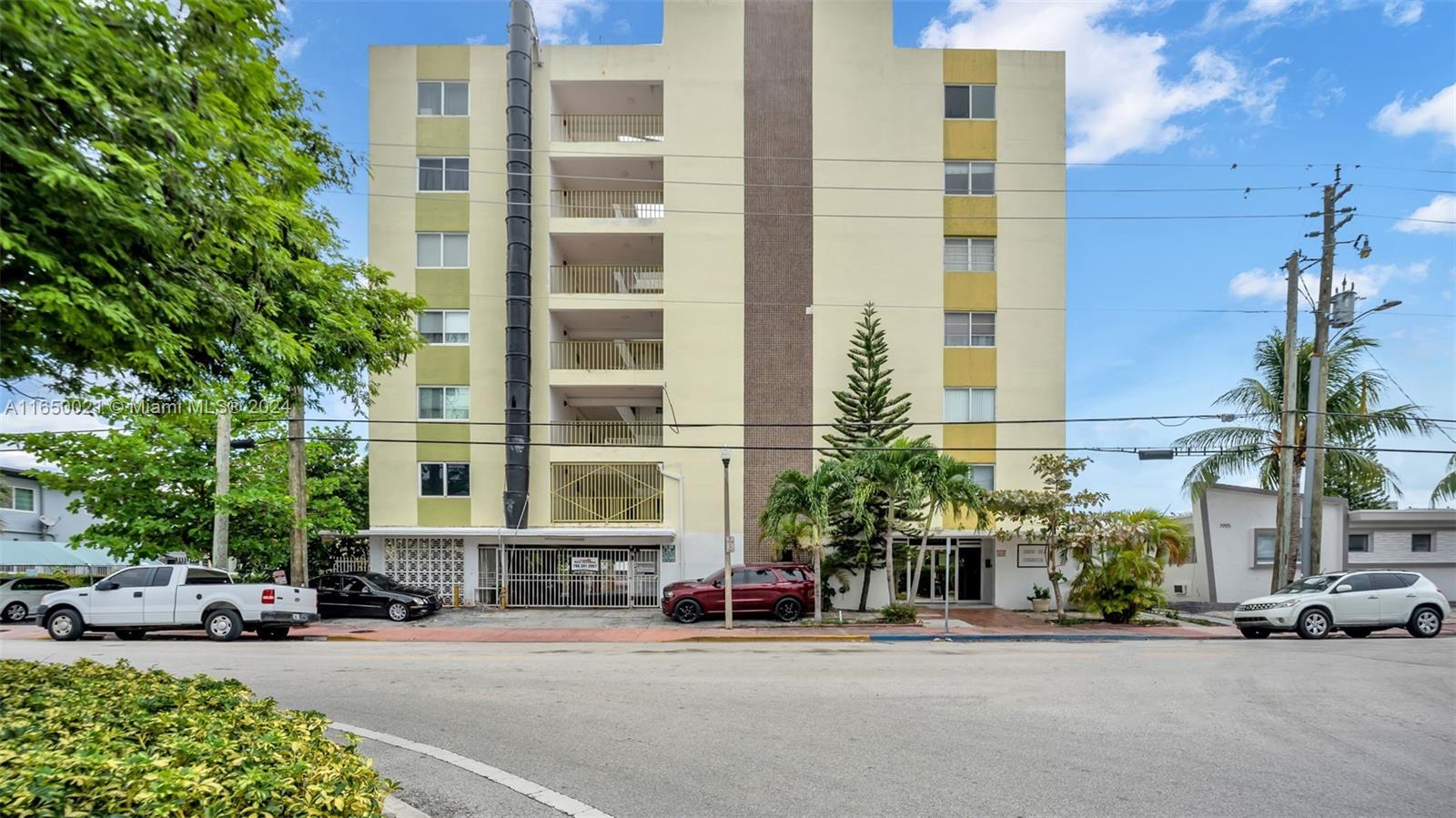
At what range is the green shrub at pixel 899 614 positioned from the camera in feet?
66.2

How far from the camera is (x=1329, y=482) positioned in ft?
99.5

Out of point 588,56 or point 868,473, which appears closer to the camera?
point 868,473

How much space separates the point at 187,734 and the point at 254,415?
18.3 metres

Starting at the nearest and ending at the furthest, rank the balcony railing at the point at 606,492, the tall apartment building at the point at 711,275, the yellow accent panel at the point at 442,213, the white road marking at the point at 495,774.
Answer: the white road marking at the point at 495,774
the tall apartment building at the point at 711,275
the balcony railing at the point at 606,492
the yellow accent panel at the point at 442,213

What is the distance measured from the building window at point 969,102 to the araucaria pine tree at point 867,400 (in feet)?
23.5

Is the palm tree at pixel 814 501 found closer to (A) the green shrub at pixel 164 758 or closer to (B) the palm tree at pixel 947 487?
(B) the palm tree at pixel 947 487

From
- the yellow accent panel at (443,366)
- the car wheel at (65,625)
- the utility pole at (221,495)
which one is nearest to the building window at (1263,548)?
the yellow accent panel at (443,366)

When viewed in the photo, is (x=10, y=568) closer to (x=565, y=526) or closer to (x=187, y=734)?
(x=565, y=526)

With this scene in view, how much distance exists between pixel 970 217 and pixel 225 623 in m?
22.8

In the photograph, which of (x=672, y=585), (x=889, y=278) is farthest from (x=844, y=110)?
(x=672, y=585)

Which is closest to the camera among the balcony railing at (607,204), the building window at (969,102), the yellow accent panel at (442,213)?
the yellow accent panel at (442,213)

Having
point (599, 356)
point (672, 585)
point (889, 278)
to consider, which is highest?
point (889, 278)

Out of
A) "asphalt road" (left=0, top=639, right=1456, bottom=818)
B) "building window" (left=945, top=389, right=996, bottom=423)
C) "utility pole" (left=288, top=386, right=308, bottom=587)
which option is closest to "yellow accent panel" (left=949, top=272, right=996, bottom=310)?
"building window" (left=945, top=389, right=996, bottom=423)

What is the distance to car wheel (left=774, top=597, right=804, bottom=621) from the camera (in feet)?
66.4
